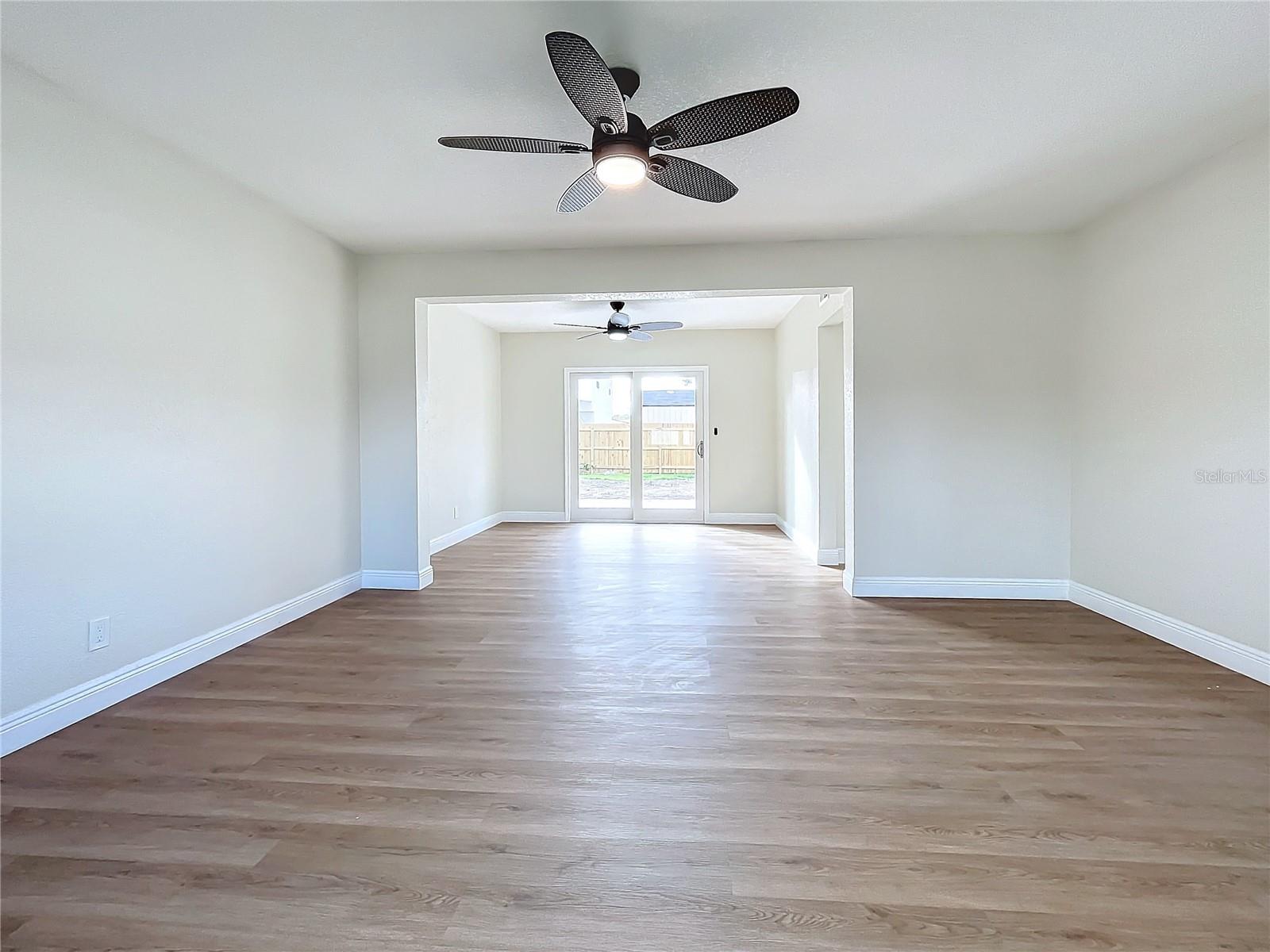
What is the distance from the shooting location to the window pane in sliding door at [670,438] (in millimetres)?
8273

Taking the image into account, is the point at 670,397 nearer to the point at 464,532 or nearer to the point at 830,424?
the point at 830,424

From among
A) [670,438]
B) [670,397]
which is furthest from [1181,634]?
[670,397]

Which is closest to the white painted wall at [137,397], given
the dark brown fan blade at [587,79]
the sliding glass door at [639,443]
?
the dark brown fan blade at [587,79]

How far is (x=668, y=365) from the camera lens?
8195mm

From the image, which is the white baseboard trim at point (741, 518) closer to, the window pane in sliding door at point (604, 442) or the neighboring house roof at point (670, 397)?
the window pane in sliding door at point (604, 442)

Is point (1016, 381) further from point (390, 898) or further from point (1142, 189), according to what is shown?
point (390, 898)

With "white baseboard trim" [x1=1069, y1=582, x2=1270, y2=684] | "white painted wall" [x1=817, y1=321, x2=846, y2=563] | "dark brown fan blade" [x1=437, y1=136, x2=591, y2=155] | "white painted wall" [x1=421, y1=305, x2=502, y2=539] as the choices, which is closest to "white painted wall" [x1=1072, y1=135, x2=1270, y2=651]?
"white baseboard trim" [x1=1069, y1=582, x2=1270, y2=684]

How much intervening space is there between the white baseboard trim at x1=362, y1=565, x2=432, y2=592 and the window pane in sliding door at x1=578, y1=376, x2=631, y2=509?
399cm

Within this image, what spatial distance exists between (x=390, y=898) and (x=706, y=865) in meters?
0.78

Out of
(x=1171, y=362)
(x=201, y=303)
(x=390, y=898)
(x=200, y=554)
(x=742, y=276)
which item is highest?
(x=742, y=276)

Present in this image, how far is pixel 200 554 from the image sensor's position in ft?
10.1

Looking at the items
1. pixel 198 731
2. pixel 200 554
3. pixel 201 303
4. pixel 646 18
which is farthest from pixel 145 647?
pixel 646 18

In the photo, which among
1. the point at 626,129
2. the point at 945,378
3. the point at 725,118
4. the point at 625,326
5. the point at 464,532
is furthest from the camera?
the point at 464,532

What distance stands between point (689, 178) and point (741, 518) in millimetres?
6058
